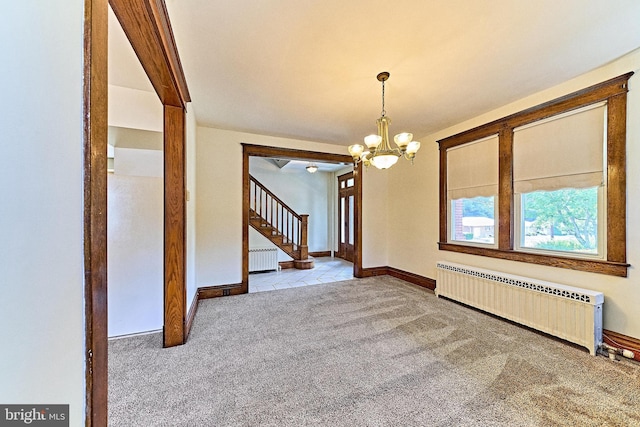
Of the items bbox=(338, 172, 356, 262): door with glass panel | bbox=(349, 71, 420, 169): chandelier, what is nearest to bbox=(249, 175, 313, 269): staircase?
bbox=(338, 172, 356, 262): door with glass panel

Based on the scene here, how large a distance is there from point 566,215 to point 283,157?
400 cm

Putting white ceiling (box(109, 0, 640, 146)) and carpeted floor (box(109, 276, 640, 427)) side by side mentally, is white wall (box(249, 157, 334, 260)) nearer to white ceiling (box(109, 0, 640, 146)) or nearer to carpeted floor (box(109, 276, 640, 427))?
white ceiling (box(109, 0, 640, 146))

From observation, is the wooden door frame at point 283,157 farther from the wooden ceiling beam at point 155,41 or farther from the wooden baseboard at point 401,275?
the wooden ceiling beam at point 155,41

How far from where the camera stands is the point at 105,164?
78cm

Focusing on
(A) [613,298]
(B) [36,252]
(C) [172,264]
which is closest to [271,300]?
(C) [172,264]

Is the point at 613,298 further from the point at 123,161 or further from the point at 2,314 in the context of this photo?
the point at 123,161

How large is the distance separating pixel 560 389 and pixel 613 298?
48.8 inches

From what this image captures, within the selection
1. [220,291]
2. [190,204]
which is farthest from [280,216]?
[190,204]

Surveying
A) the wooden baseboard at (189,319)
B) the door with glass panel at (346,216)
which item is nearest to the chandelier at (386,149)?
the wooden baseboard at (189,319)

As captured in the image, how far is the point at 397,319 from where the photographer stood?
3070 millimetres

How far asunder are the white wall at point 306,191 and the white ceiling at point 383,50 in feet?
12.8

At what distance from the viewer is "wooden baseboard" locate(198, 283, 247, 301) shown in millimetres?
3887

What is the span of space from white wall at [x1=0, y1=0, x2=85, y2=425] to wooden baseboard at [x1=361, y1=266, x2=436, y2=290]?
450 cm

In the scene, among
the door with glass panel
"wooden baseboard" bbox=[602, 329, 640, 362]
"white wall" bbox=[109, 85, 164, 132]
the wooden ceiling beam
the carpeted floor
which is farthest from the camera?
the door with glass panel
